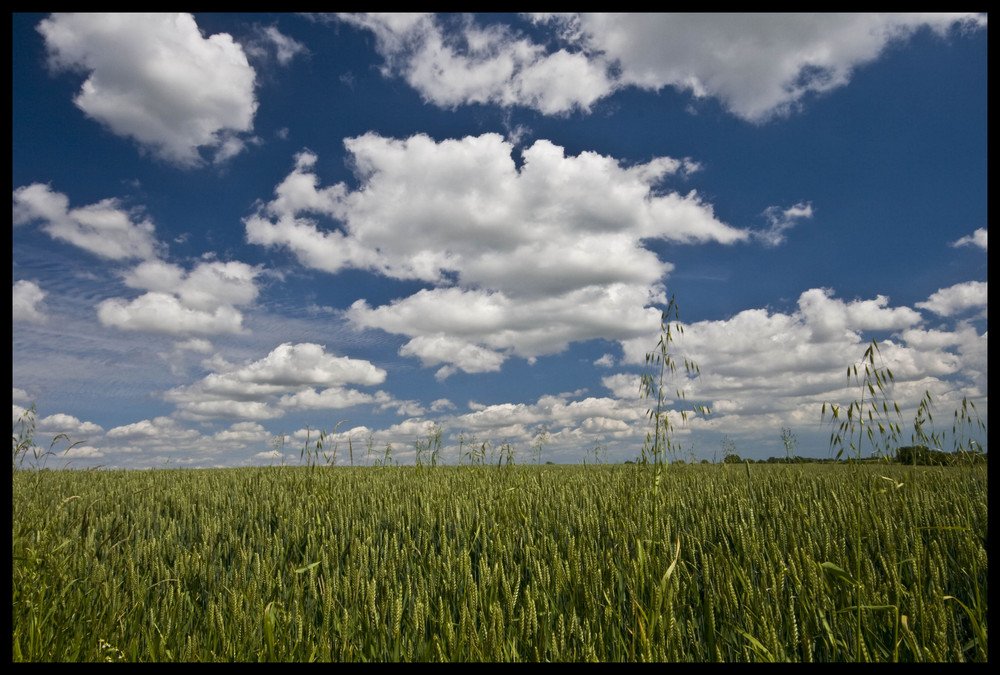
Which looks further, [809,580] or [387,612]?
[387,612]

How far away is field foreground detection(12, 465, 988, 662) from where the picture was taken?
89.4 inches

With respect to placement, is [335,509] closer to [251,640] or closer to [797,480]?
[251,640]

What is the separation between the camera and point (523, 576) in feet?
11.1

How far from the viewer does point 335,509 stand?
5.07m

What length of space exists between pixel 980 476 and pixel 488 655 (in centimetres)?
547

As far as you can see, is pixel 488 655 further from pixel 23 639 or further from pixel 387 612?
pixel 23 639

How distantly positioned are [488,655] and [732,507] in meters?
3.15

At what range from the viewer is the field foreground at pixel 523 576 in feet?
7.45
